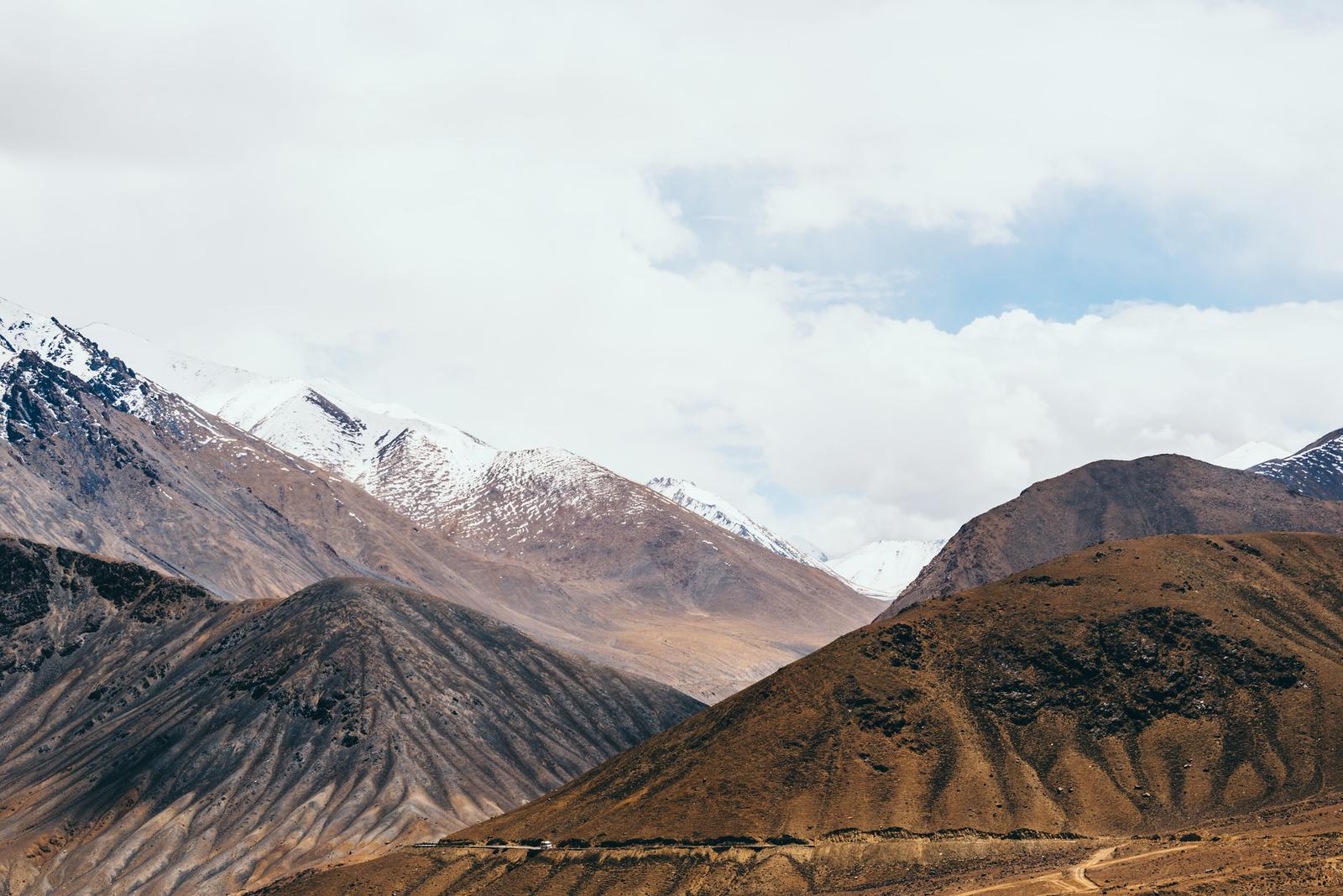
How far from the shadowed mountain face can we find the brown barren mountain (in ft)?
0.96

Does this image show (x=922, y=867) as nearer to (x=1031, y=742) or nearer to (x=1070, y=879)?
(x=1070, y=879)

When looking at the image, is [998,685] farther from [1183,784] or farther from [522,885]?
[522,885]

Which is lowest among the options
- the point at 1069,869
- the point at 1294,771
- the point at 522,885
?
the point at 522,885

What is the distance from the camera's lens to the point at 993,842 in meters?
160

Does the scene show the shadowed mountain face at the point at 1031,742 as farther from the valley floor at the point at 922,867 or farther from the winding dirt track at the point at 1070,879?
the winding dirt track at the point at 1070,879

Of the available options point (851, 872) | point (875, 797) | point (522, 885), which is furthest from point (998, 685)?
point (522, 885)

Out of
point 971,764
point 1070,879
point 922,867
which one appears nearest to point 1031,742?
point 971,764

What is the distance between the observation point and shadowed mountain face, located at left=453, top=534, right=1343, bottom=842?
165875mm

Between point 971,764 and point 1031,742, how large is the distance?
9697 millimetres

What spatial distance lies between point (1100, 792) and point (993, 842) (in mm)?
16828

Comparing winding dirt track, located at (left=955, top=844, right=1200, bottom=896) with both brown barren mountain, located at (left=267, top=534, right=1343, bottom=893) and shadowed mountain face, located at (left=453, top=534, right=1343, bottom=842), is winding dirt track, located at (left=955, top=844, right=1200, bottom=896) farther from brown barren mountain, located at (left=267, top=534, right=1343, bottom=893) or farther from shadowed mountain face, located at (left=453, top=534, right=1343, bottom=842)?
shadowed mountain face, located at (left=453, top=534, right=1343, bottom=842)

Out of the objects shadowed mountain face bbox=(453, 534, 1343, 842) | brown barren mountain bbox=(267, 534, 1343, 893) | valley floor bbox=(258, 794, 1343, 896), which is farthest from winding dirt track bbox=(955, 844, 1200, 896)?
shadowed mountain face bbox=(453, 534, 1343, 842)

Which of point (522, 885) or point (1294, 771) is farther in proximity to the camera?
point (522, 885)

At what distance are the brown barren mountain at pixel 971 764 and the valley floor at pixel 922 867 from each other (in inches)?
15.4
